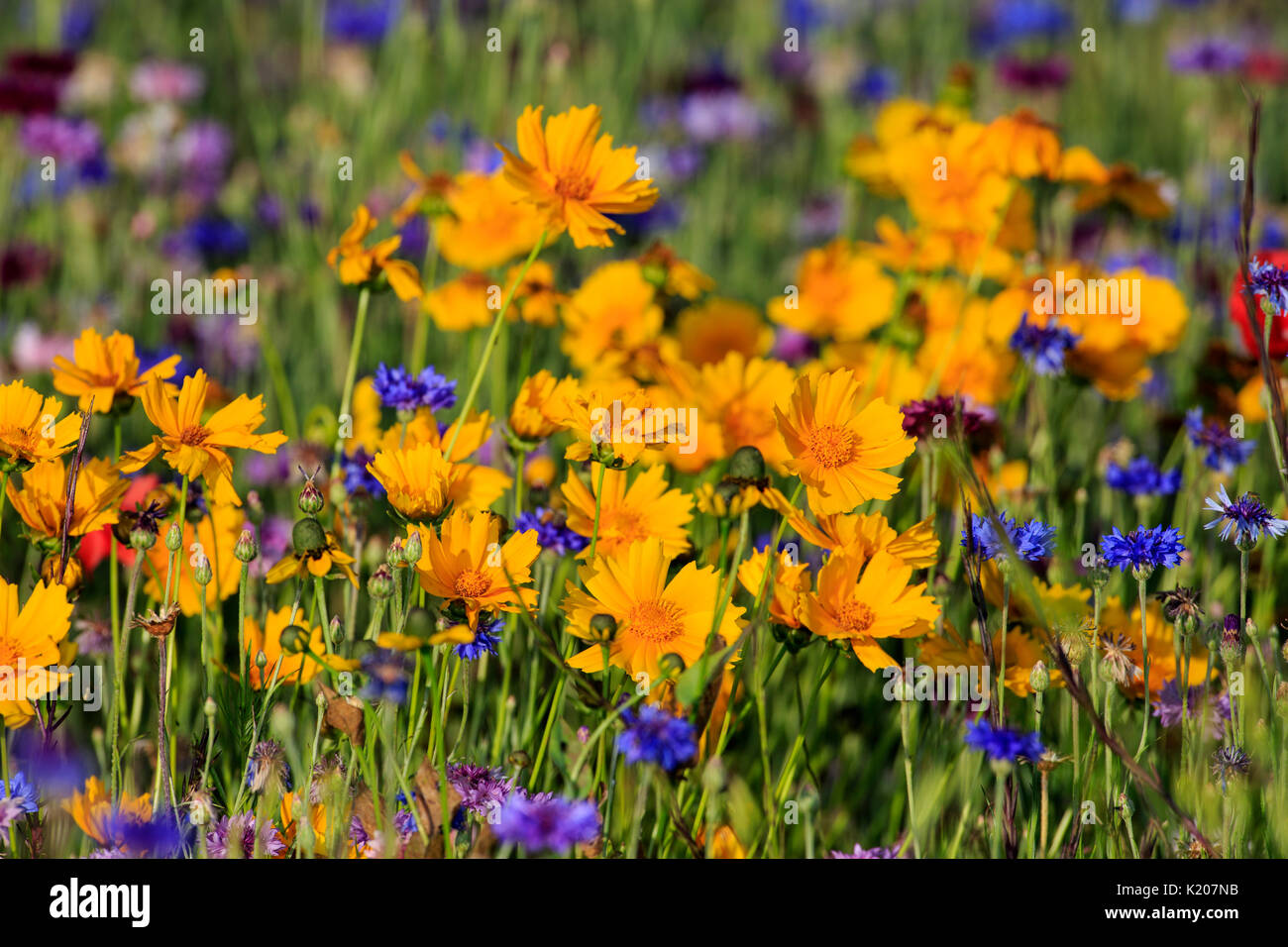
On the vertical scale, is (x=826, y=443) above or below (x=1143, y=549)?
above

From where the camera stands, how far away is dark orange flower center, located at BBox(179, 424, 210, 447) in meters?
1.10

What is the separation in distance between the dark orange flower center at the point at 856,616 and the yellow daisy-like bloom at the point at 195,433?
0.52m

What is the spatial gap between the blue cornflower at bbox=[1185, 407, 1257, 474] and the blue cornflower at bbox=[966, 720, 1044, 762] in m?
0.72

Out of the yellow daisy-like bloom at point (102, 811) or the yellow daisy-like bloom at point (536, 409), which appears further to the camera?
the yellow daisy-like bloom at point (536, 409)

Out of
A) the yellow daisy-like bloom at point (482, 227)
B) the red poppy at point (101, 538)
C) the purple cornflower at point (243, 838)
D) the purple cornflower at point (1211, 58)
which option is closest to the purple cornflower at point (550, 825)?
the purple cornflower at point (243, 838)

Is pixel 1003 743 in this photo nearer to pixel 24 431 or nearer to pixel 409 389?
pixel 409 389

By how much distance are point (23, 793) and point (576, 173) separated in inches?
30.3

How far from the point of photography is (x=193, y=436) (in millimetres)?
1102

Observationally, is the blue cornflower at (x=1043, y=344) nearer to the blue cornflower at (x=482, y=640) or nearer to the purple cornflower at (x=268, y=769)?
the blue cornflower at (x=482, y=640)

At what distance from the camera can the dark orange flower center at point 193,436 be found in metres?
1.10

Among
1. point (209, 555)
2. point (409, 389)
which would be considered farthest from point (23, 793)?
point (409, 389)
